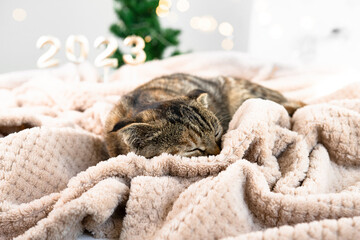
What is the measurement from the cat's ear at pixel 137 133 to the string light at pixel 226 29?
146 inches

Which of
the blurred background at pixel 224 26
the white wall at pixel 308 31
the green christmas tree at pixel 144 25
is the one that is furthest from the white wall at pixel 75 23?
the green christmas tree at pixel 144 25

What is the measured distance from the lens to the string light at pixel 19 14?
3.74 metres

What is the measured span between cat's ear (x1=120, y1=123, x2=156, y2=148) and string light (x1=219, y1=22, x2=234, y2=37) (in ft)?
12.2

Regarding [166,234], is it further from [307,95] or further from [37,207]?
[307,95]

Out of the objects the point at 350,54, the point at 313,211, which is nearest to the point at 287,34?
the point at 350,54

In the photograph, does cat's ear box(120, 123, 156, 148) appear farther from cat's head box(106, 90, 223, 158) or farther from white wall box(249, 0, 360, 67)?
white wall box(249, 0, 360, 67)

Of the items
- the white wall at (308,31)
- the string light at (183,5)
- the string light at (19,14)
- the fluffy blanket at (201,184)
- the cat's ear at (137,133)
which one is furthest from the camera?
the string light at (183,5)

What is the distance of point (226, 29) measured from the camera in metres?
4.40

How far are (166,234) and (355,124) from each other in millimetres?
627

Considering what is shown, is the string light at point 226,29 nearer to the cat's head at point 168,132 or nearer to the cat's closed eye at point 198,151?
the cat's head at point 168,132

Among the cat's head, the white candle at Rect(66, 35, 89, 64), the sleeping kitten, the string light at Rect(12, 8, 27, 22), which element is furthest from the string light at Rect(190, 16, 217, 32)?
the cat's head

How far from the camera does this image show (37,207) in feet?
2.30

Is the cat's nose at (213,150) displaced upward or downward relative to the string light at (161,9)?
downward

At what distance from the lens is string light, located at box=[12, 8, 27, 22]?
374cm
